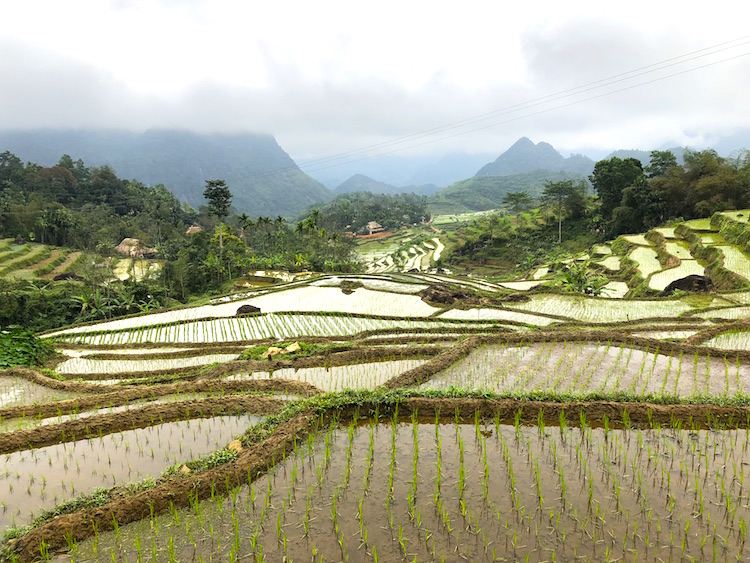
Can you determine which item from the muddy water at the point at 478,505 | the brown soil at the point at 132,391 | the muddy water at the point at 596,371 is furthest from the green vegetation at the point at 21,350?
the muddy water at the point at 596,371

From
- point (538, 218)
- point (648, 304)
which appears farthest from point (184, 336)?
point (538, 218)

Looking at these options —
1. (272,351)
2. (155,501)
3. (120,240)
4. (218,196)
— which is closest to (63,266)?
(120,240)

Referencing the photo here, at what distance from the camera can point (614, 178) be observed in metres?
40.9

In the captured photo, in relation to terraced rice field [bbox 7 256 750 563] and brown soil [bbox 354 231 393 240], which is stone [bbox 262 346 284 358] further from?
brown soil [bbox 354 231 393 240]

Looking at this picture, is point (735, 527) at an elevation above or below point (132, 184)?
below

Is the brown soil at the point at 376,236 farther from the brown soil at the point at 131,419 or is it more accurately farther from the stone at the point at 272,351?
the brown soil at the point at 131,419

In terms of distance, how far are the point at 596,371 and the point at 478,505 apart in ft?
16.6

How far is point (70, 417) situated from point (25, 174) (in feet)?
248

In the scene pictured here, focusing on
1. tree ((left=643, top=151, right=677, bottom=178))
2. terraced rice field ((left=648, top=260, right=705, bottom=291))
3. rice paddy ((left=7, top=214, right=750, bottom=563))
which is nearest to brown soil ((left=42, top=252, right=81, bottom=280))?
rice paddy ((left=7, top=214, right=750, bottom=563))

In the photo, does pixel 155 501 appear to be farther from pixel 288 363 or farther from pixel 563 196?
pixel 563 196

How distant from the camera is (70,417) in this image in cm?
693

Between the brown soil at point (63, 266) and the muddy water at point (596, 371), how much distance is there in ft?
128

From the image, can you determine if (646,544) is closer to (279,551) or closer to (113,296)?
(279,551)

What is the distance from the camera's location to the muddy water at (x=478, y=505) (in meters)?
3.77
